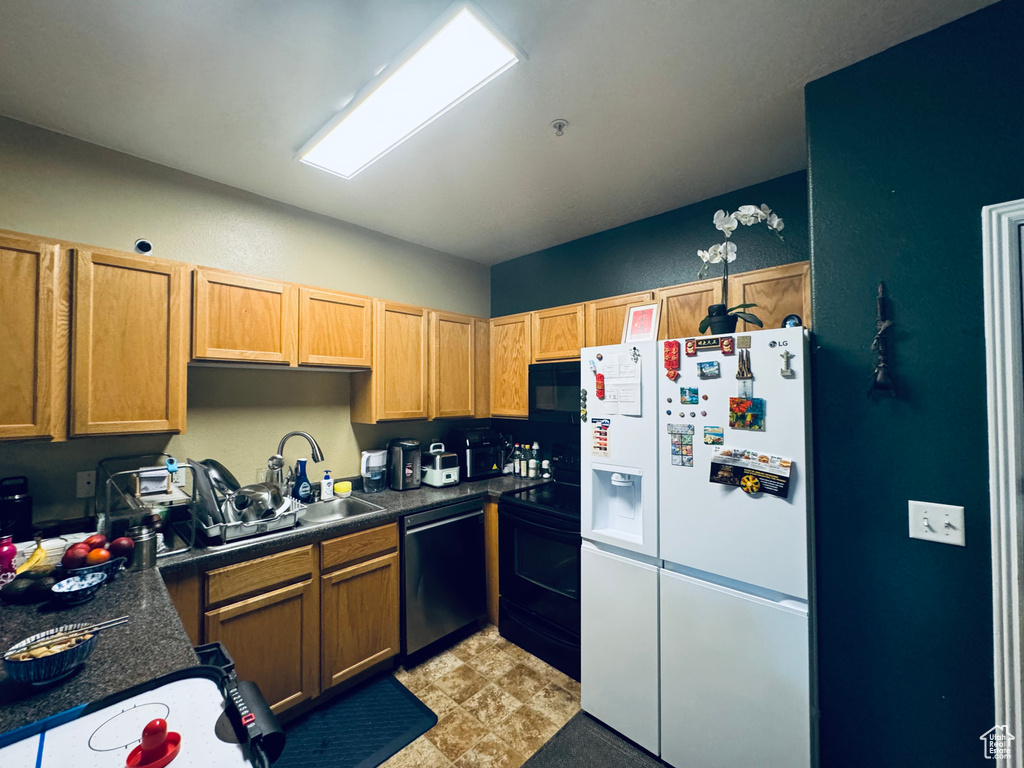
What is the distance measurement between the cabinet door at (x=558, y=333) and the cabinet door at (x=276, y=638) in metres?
1.90

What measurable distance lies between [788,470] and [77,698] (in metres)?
1.96

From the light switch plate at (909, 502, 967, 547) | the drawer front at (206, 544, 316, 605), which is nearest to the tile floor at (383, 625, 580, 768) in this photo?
the drawer front at (206, 544, 316, 605)

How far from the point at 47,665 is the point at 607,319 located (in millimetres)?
2557

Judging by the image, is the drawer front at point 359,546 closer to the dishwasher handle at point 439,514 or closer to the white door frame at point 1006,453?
the dishwasher handle at point 439,514

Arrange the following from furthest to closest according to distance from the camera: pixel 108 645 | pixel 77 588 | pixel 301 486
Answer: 1. pixel 301 486
2. pixel 77 588
3. pixel 108 645

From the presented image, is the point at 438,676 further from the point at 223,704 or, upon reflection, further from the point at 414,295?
the point at 414,295

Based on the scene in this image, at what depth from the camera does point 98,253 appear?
67.9 inches

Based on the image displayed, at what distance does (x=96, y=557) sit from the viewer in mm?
1388

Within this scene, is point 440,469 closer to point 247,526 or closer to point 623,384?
point 247,526

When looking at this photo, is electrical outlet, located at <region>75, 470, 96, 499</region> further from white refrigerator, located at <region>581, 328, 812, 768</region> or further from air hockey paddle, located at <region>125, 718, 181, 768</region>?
white refrigerator, located at <region>581, 328, 812, 768</region>

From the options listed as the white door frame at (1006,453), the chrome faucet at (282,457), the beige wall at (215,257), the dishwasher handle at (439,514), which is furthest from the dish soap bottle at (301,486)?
the white door frame at (1006,453)

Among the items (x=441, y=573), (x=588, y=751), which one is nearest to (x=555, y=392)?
(x=441, y=573)

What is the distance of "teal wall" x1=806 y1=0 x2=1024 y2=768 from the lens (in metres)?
1.23

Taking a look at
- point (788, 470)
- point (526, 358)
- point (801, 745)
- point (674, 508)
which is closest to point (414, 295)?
point (526, 358)
